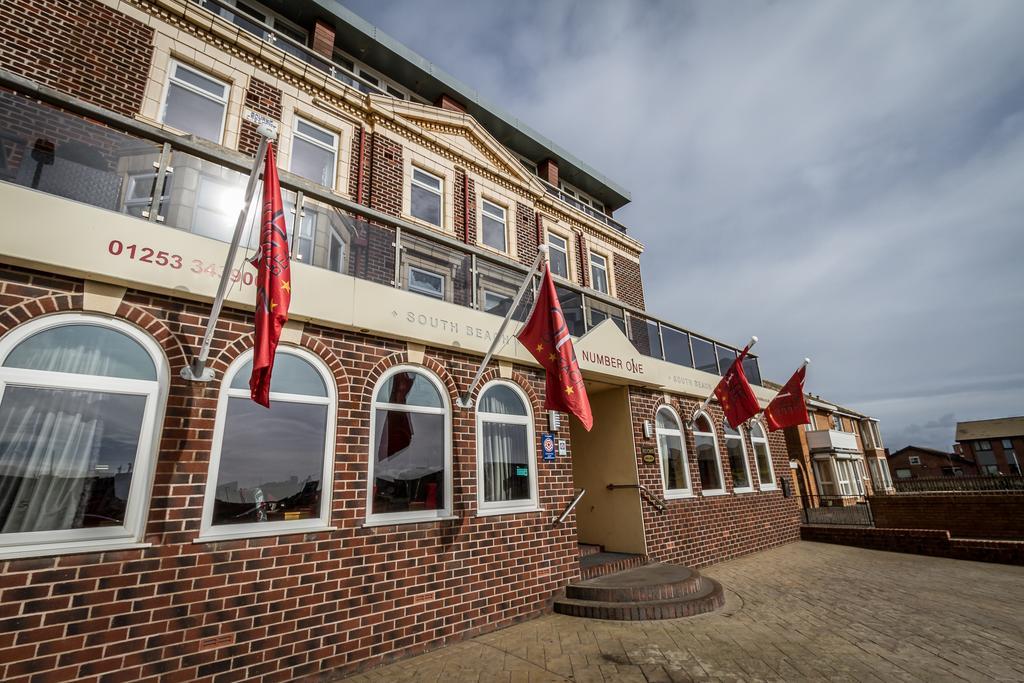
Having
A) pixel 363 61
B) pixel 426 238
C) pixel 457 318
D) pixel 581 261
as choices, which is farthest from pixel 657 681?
pixel 363 61

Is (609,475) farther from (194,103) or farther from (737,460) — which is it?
(194,103)

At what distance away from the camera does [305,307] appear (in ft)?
15.7

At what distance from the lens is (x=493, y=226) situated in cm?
1341

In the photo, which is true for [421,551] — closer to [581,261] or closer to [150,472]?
[150,472]

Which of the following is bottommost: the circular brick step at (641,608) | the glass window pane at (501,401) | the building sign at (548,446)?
the circular brick step at (641,608)

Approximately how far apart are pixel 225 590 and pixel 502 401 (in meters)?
3.65

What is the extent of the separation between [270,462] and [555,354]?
320cm

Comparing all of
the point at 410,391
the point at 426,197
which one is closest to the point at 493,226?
the point at 426,197

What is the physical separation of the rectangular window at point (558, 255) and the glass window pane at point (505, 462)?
9.06 m

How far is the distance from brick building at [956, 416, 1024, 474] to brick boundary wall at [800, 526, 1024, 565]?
180 feet

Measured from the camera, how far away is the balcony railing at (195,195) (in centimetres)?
369

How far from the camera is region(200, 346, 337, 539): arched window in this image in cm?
414

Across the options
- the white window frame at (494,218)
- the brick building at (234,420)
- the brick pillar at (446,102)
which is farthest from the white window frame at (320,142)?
the brick pillar at (446,102)

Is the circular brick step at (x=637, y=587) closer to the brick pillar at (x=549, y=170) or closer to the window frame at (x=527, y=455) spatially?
the window frame at (x=527, y=455)
